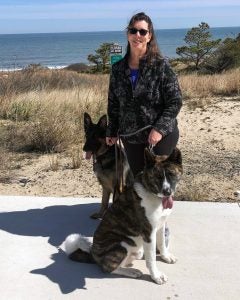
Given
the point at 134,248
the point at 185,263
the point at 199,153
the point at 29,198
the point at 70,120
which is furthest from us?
the point at 70,120

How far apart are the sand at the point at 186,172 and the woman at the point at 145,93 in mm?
1741

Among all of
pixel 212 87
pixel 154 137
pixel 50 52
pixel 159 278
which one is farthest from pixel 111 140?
pixel 50 52

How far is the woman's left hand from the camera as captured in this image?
3971 mm

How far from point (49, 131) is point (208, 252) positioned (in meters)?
4.51

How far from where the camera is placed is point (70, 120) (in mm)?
9180

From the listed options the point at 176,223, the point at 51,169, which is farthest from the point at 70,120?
the point at 176,223

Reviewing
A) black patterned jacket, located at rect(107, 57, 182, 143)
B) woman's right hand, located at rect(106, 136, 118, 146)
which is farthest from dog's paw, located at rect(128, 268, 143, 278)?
woman's right hand, located at rect(106, 136, 118, 146)

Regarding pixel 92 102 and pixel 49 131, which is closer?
pixel 49 131

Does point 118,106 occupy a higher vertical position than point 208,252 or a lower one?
higher

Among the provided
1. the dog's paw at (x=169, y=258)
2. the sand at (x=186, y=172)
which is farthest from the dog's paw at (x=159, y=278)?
the sand at (x=186, y=172)

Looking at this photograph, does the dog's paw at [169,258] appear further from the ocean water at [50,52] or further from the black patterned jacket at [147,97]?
the ocean water at [50,52]

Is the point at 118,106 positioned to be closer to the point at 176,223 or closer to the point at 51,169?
the point at 176,223

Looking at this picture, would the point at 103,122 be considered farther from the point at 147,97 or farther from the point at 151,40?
the point at 151,40

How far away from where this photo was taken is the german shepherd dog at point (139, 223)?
3520mm
